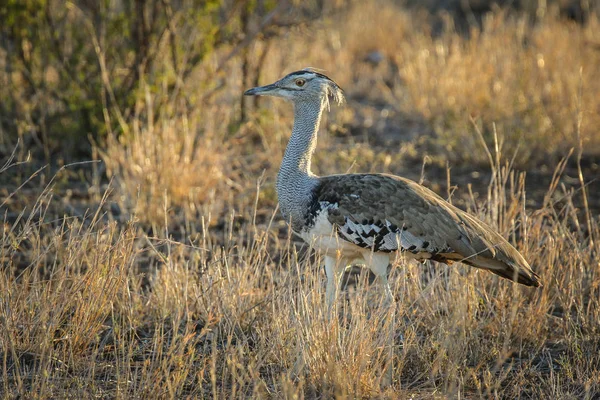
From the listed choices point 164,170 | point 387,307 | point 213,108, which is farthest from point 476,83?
point 387,307

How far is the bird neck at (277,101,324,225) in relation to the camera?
4.05 meters

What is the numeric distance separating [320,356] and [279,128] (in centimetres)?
422

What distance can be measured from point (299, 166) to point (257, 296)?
0.69 metres

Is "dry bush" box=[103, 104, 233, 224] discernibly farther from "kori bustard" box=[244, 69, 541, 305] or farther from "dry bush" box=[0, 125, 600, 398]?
"kori bustard" box=[244, 69, 541, 305]

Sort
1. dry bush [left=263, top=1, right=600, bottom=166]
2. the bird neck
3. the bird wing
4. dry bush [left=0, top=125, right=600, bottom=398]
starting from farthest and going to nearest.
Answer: dry bush [left=263, top=1, right=600, bottom=166]
the bird neck
the bird wing
dry bush [left=0, top=125, right=600, bottom=398]

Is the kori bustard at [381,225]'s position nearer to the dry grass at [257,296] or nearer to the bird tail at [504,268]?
the bird tail at [504,268]

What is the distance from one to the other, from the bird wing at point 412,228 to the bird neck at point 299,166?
0.11m

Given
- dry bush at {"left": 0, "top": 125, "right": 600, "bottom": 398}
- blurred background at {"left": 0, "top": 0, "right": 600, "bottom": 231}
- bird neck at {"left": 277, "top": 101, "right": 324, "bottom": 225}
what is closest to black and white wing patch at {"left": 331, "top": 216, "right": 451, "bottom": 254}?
dry bush at {"left": 0, "top": 125, "right": 600, "bottom": 398}

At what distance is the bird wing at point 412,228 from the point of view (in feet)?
12.8

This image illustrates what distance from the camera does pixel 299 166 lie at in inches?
163

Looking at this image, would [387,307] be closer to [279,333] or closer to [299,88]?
[279,333]

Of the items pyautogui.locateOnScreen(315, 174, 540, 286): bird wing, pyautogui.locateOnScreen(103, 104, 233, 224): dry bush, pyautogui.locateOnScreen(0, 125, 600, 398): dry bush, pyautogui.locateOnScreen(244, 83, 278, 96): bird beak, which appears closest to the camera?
pyautogui.locateOnScreen(0, 125, 600, 398): dry bush

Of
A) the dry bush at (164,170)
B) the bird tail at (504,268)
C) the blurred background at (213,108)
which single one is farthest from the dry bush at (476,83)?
the bird tail at (504,268)

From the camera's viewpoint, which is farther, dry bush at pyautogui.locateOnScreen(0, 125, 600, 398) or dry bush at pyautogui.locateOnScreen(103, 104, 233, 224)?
dry bush at pyautogui.locateOnScreen(103, 104, 233, 224)
